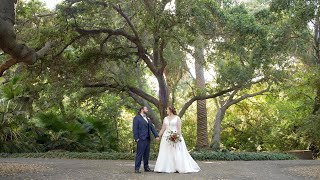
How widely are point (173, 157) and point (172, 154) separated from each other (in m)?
0.09

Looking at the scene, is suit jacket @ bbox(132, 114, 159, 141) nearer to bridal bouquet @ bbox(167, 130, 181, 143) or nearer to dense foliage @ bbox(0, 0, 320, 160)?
bridal bouquet @ bbox(167, 130, 181, 143)

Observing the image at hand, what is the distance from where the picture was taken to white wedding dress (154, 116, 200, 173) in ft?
37.2

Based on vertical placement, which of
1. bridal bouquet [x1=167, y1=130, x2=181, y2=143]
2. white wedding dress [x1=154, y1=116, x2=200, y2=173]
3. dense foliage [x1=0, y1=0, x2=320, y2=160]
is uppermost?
dense foliage [x1=0, y1=0, x2=320, y2=160]

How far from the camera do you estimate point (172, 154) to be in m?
11.5

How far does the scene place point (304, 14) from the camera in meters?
11.7

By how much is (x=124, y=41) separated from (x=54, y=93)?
13.2 feet

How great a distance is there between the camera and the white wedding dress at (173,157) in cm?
1133

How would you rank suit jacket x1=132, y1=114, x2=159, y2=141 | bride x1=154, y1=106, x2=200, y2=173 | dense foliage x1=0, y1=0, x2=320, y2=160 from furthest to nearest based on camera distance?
dense foliage x1=0, y1=0, x2=320, y2=160
bride x1=154, y1=106, x2=200, y2=173
suit jacket x1=132, y1=114, x2=159, y2=141

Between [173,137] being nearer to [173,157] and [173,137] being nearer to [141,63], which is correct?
[173,157]

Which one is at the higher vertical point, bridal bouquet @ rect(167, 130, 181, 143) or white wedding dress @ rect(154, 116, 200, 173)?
bridal bouquet @ rect(167, 130, 181, 143)

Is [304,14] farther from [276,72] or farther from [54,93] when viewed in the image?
[54,93]

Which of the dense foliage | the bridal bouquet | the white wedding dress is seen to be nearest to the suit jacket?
the bridal bouquet

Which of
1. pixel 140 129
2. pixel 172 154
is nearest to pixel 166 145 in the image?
pixel 172 154

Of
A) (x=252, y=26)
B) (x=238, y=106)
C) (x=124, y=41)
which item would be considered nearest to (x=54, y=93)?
(x=124, y=41)
